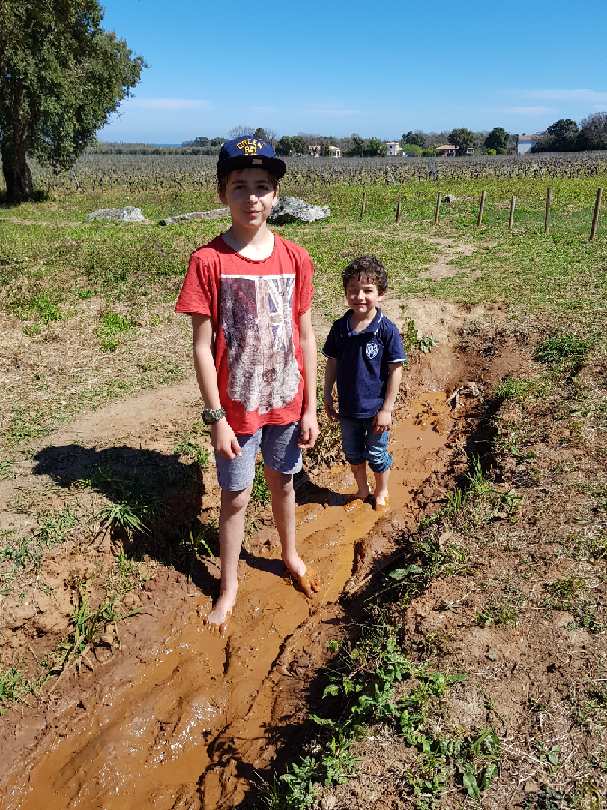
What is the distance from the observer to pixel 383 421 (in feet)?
13.4

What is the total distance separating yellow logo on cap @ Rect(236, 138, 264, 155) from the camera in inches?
104

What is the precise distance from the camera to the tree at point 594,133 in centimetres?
7044

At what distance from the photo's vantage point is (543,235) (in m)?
13.5

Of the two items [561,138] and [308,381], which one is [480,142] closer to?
[561,138]

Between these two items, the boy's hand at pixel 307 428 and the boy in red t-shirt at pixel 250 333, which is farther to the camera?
the boy's hand at pixel 307 428

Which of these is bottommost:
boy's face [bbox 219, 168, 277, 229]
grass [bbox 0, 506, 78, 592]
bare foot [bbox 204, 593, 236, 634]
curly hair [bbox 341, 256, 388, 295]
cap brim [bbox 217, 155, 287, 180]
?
bare foot [bbox 204, 593, 236, 634]

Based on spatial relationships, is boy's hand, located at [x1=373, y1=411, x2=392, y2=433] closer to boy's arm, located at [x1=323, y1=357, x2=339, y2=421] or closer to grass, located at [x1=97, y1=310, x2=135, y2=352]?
boy's arm, located at [x1=323, y1=357, x2=339, y2=421]

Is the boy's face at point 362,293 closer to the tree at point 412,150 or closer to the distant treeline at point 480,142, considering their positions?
the distant treeline at point 480,142

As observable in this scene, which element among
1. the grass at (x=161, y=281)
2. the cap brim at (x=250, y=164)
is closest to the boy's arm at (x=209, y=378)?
the cap brim at (x=250, y=164)

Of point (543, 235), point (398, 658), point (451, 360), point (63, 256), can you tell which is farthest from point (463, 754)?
point (543, 235)

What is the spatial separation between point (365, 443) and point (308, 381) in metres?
1.28

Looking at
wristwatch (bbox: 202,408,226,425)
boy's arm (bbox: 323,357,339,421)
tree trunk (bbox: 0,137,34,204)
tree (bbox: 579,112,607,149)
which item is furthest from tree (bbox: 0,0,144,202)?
tree (bbox: 579,112,607,149)

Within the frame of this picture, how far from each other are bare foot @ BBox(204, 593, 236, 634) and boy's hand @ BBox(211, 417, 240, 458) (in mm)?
1179

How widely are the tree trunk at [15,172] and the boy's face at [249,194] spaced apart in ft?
76.9
